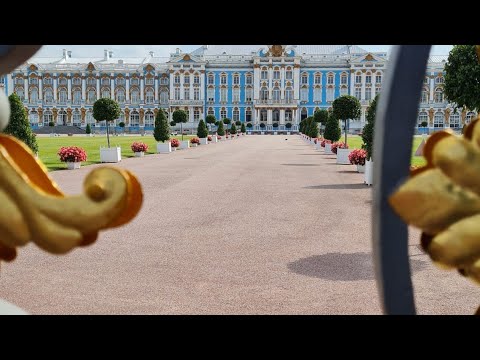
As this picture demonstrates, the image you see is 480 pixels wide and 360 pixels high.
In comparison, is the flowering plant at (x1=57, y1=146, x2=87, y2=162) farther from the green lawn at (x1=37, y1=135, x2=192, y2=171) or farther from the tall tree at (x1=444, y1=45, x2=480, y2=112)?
the tall tree at (x1=444, y1=45, x2=480, y2=112)

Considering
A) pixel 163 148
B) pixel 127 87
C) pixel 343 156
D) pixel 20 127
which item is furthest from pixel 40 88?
pixel 20 127

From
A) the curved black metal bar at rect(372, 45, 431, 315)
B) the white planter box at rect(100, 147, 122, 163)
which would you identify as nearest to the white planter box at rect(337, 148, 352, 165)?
the white planter box at rect(100, 147, 122, 163)

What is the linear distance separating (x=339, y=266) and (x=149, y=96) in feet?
191

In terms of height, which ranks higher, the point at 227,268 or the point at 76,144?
the point at 76,144

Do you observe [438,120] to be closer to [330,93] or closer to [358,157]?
[330,93]

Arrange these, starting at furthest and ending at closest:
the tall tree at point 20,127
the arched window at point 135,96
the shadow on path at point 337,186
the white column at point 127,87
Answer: the arched window at point 135,96
the white column at point 127,87
the tall tree at point 20,127
the shadow on path at point 337,186

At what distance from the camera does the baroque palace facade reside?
188 feet

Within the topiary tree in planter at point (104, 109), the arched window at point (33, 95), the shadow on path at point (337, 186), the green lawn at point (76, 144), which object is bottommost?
the shadow on path at point (337, 186)

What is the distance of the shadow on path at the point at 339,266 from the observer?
4.14m

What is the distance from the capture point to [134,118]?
5969 centimetres

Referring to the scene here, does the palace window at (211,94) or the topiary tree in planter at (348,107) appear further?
the palace window at (211,94)

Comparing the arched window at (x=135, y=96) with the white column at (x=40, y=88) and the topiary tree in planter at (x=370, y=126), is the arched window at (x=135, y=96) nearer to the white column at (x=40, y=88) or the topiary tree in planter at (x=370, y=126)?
the white column at (x=40, y=88)

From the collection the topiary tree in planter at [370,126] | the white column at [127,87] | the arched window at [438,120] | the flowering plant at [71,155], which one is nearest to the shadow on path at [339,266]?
the topiary tree in planter at [370,126]

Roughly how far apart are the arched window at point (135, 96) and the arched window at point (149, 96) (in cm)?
103
